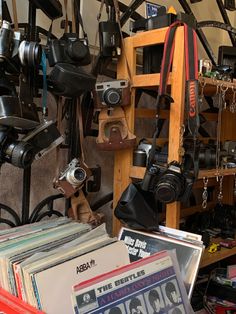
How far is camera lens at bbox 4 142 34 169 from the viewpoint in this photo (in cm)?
86

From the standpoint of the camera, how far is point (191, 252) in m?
0.99

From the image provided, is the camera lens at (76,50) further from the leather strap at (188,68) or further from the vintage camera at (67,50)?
the leather strap at (188,68)

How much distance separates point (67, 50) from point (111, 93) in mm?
182

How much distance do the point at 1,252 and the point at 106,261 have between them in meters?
0.22

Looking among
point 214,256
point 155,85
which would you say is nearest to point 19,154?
point 155,85

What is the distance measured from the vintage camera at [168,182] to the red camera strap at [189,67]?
12cm

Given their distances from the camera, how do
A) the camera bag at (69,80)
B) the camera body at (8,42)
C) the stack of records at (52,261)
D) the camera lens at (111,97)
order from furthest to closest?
the camera lens at (111,97) < the camera bag at (69,80) < the camera body at (8,42) < the stack of records at (52,261)

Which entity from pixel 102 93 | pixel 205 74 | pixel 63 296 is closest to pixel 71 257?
pixel 63 296

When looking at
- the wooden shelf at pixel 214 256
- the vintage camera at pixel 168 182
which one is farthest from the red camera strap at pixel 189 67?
the wooden shelf at pixel 214 256

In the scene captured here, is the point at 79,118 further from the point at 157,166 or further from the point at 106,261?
the point at 106,261

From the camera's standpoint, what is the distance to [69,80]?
0.95m

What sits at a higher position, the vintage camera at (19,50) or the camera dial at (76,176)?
the vintage camera at (19,50)

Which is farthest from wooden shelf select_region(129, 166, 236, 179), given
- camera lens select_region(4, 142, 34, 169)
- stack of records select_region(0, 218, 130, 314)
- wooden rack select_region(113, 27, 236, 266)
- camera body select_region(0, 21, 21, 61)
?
camera body select_region(0, 21, 21, 61)

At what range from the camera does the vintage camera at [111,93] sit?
1.08 meters
